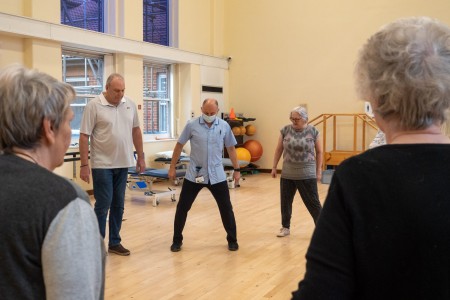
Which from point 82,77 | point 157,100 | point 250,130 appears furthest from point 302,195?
point 250,130

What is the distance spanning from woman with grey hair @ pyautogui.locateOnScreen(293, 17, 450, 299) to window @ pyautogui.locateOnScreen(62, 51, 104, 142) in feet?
23.9

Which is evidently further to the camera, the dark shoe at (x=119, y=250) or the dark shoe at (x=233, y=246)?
the dark shoe at (x=233, y=246)

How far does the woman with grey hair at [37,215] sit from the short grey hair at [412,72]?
2.28 feet

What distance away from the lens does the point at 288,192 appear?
504cm

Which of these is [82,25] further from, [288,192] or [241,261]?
[241,261]

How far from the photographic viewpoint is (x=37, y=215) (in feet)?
3.34

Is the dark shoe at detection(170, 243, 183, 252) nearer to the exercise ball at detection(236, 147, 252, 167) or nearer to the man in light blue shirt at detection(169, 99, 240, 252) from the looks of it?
the man in light blue shirt at detection(169, 99, 240, 252)

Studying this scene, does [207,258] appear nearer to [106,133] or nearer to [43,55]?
[106,133]

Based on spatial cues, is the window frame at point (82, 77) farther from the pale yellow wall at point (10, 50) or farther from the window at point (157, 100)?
the window at point (157, 100)

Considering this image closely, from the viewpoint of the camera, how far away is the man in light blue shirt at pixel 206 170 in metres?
4.49

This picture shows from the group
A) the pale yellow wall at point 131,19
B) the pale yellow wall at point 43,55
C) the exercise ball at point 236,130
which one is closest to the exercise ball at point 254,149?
the exercise ball at point 236,130

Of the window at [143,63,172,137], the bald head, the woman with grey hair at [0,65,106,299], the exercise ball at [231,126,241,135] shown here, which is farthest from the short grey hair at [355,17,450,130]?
the exercise ball at [231,126,241,135]

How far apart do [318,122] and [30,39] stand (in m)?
5.84

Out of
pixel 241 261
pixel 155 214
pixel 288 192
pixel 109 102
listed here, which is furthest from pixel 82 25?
pixel 241 261
